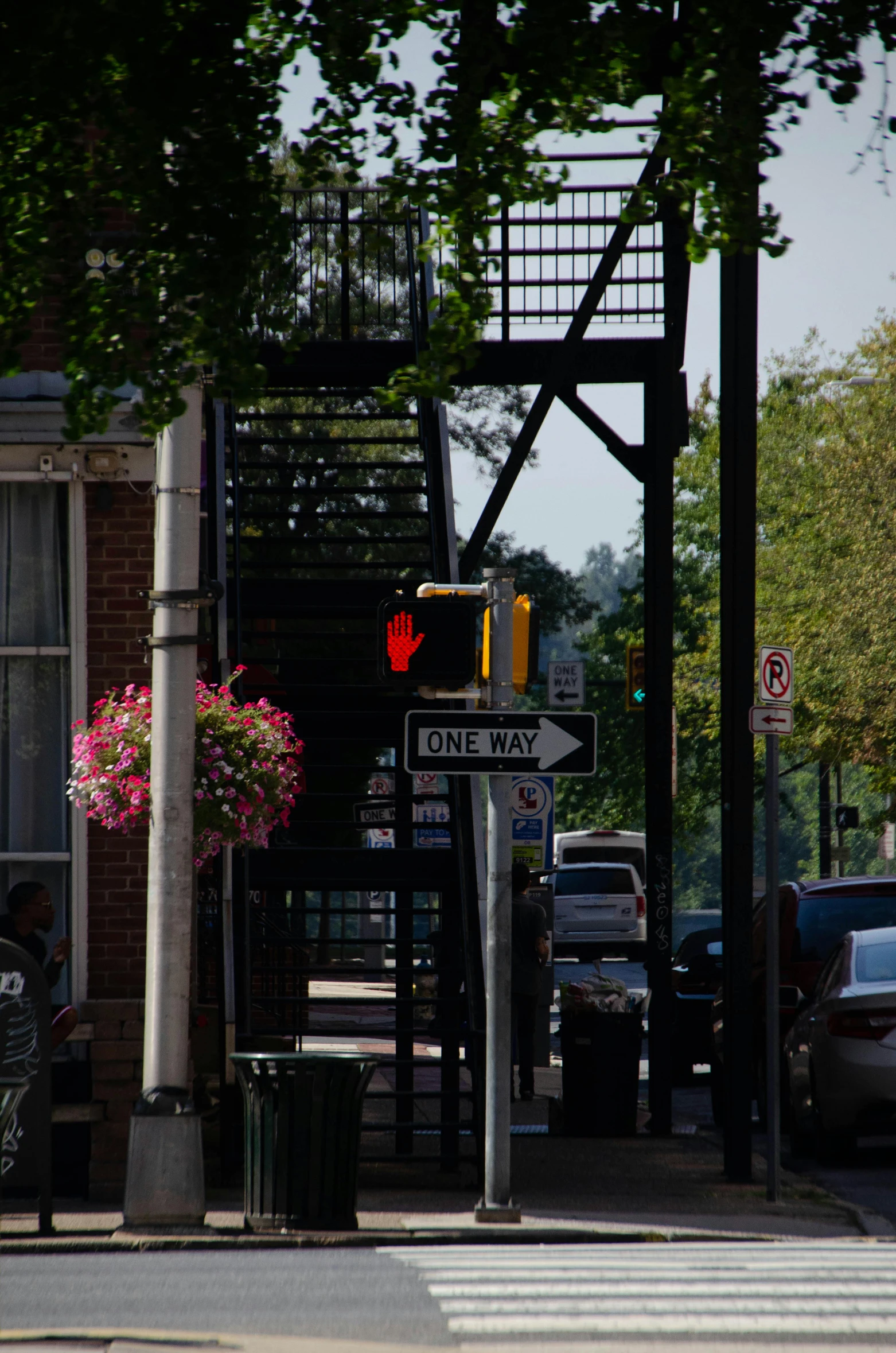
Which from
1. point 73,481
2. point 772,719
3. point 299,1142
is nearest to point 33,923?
point 299,1142

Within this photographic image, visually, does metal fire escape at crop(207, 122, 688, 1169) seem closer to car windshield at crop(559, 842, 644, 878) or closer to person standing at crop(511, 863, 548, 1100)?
person standing at crop(511, 863, 548, 1100)

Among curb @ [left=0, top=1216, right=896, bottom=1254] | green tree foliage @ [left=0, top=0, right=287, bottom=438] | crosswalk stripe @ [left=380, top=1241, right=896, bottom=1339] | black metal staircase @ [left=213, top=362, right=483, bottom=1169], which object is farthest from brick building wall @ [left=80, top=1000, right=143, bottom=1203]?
green tree foliage @ [left=0, top=0, right=287, bottom=438]

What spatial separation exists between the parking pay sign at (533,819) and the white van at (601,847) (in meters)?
24.6

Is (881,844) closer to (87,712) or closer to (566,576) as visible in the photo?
(566,576)

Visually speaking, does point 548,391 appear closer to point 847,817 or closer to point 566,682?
point 566,682

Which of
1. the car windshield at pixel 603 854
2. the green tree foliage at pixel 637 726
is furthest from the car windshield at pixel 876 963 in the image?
the car windshield at pixel 603 854

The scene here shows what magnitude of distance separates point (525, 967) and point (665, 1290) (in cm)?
929

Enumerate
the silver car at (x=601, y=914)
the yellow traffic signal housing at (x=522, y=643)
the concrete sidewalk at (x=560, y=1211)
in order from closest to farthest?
the concrete sidewalk at (x=560, y=1211), the yellow traffic signal housing at (x=522, y=643), the silver car at (x=601, y=914)

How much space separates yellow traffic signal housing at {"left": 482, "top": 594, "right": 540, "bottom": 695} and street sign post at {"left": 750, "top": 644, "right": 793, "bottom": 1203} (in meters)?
1.40

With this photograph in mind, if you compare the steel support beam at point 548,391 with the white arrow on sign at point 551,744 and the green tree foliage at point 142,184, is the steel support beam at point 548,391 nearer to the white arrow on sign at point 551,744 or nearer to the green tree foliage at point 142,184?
the white arrow on sign at point 551,744

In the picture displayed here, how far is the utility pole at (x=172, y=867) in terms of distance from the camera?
29.1 ft

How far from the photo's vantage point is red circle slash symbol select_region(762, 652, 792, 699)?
1052 cm

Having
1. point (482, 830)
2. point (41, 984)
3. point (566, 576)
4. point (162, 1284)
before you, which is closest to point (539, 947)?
point (482, 830)

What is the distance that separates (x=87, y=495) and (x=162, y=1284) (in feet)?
16.8
